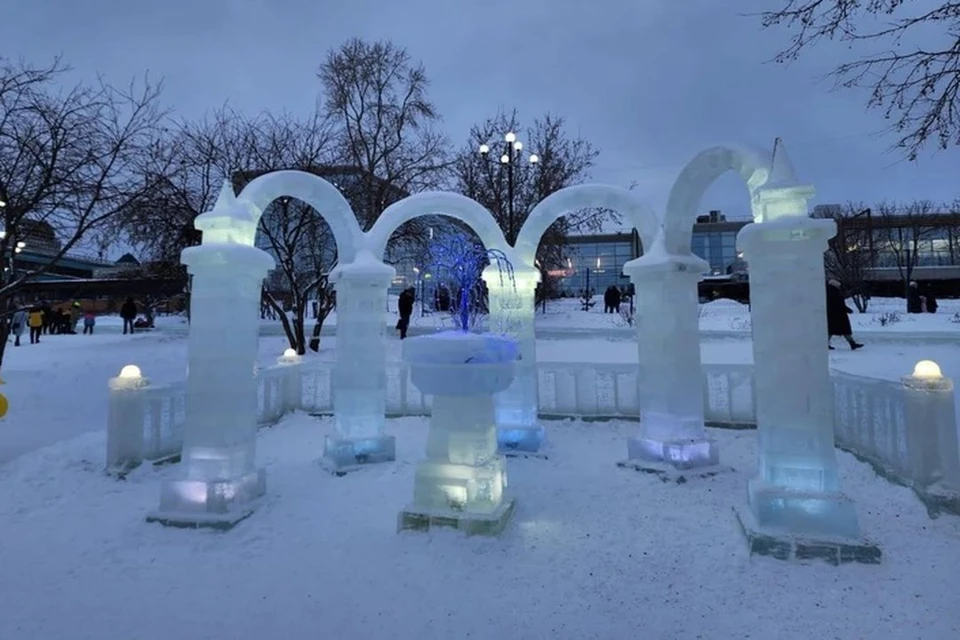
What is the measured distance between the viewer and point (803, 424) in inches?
155

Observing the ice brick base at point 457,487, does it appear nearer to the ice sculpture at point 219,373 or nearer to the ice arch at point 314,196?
the ice sculpture at point 219,373

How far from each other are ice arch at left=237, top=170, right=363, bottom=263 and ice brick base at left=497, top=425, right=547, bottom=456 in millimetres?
2940

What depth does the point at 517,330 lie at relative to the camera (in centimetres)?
709

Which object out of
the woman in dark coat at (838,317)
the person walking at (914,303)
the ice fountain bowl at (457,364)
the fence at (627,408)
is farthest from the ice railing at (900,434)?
the person walking at (914,303)

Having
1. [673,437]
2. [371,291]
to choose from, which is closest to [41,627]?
[371,291]

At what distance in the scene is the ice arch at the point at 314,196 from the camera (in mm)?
5148

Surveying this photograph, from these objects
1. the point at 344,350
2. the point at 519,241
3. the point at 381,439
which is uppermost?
the point at 519,241

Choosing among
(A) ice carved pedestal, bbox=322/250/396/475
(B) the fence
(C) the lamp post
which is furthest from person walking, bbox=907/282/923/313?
(A) ice carved pedestal, bbox=322/250/396/475

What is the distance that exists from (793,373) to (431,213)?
14.7 ft

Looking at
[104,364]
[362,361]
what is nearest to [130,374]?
[362,361]

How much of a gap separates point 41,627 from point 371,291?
4143 mm

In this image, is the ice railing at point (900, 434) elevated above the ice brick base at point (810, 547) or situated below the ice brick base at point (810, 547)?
above

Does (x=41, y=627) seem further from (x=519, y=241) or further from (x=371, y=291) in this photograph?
(x=519, y=241)

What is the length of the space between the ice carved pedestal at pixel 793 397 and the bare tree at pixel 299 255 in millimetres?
10415
